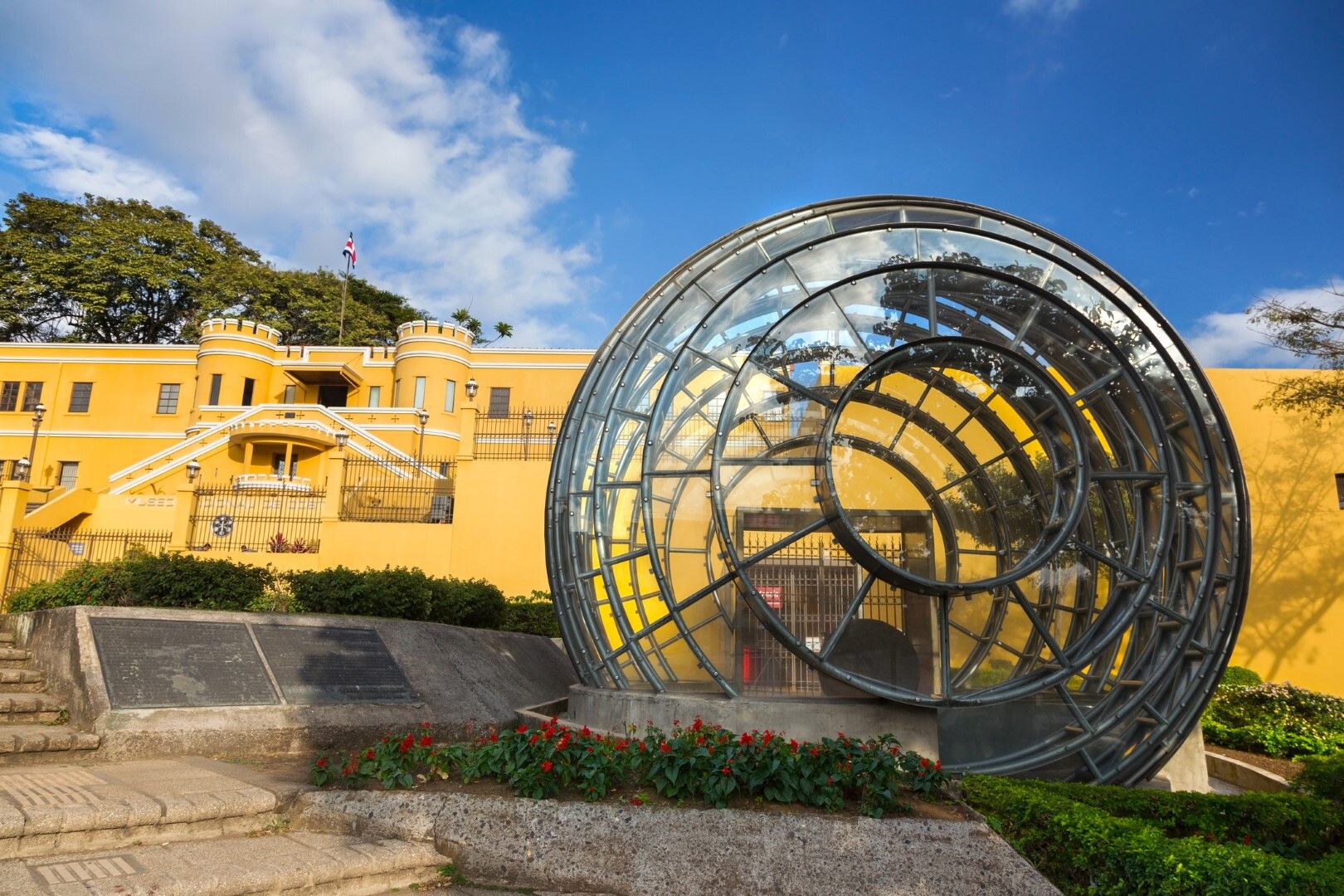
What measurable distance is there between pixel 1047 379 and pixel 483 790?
20.3 feet

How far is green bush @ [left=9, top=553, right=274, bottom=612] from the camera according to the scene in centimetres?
1141

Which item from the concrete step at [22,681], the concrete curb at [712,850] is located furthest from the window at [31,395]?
the concrete curb at [712,850]

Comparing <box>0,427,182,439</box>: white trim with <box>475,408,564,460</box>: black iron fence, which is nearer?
<box>475,408,564,460</box>: black iron fence

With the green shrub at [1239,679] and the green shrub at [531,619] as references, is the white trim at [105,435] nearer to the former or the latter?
the green shrub at [531,619]

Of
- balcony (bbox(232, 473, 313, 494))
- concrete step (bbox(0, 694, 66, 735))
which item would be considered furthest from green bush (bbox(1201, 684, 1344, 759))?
balcony (bbox(232, 473, 313, 494))

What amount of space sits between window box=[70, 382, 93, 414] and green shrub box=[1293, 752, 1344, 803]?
4466 cm

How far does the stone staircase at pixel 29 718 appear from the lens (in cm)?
753

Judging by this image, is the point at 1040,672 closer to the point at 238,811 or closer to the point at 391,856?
the point at 391,856

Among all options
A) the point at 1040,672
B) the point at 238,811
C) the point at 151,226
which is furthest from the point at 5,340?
the point at 1040,672

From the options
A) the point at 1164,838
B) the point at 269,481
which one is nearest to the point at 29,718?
the point at 1164,838

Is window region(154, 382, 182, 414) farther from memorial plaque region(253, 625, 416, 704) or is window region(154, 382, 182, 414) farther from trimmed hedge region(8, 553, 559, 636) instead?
memorial plaque region(253, 625, 416, 704)

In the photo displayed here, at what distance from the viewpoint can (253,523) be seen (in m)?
20.4

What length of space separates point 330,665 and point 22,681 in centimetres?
317

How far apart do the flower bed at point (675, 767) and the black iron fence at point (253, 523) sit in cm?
1481
